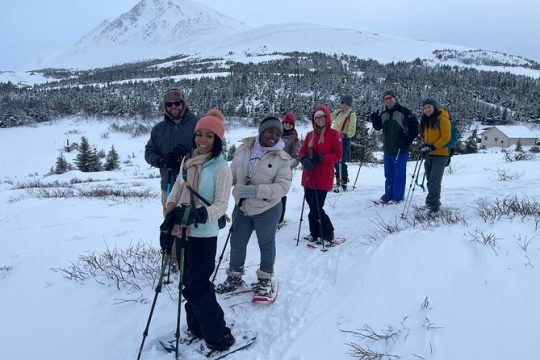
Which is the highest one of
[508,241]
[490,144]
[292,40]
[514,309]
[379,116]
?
[292,40]

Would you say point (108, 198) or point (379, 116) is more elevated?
point (379, 116)

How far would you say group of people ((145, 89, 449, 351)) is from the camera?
3090 millimetres

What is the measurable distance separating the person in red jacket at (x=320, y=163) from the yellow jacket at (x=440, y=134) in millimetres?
2021

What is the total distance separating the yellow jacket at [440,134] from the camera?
236 inches

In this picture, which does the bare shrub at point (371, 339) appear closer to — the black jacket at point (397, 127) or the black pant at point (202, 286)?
the black pant at point (202, 286)

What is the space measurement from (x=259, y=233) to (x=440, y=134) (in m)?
3.93

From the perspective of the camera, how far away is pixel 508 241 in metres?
3.53

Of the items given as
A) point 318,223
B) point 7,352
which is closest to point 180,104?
point 318,223

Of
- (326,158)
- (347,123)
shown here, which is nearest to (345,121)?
(347,123)

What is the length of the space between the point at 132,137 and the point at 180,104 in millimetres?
54477

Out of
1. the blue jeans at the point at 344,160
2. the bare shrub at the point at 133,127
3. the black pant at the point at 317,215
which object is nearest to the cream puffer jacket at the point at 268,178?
the black pant at the point at 317,215

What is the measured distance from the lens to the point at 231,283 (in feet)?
13.8

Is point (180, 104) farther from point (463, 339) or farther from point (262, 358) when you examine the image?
point (463, 339)

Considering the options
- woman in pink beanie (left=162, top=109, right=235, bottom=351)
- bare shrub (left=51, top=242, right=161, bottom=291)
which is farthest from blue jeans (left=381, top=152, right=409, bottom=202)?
woman in pink beanie (left=162, top=109, right=235, bottom=351)
